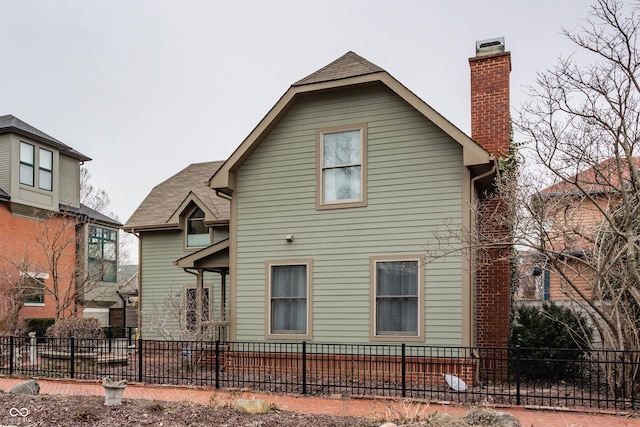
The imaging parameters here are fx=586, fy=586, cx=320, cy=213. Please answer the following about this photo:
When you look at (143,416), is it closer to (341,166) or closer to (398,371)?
(398,371)

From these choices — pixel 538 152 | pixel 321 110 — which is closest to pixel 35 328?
pixel 321 110

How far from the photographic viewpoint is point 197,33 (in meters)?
21.3

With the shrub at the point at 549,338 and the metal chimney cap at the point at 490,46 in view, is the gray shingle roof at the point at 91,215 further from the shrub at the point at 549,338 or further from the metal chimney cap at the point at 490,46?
the shrub at the point at 549,338

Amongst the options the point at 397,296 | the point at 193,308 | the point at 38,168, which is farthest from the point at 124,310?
the point at 397,296

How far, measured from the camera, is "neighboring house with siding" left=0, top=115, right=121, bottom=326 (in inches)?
970

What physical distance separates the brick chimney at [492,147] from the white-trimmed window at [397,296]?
5.10 feet

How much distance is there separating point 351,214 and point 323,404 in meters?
4.72

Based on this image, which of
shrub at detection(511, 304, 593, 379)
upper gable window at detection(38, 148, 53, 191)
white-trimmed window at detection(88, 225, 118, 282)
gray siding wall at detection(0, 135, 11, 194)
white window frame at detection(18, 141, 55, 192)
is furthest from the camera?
white-trimmed window at detection(88, 225, 118, 282)

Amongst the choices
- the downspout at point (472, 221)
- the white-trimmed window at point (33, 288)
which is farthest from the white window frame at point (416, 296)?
the white-trimmed window at point (33, 288)

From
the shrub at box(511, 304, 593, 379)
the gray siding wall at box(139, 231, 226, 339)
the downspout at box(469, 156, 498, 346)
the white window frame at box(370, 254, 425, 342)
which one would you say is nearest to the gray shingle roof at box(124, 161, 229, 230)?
the gray siding wall at box(139, 231, 226, 339)

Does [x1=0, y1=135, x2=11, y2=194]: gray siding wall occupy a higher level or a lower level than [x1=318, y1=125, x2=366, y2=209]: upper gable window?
higher

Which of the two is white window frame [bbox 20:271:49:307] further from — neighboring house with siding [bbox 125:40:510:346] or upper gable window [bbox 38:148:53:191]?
neighboring house with siding [bbox 125:40:510:346]

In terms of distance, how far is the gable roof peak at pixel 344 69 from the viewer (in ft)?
44.5

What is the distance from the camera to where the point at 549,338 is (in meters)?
13.2
